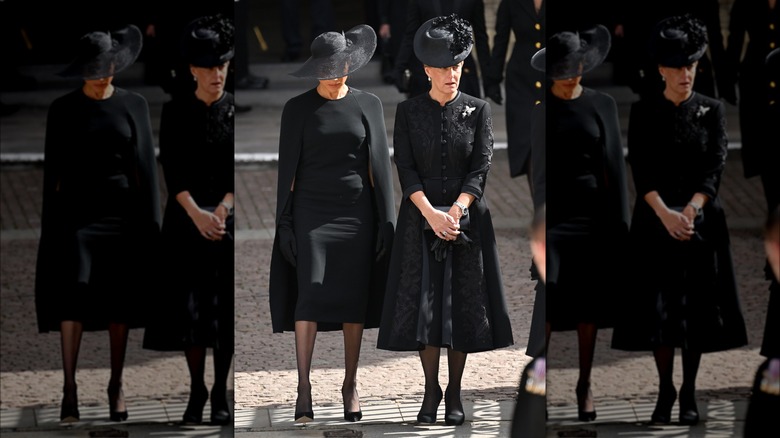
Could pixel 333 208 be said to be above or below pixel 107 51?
below

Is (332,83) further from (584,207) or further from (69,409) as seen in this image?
(69,409)

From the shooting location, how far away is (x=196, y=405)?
706 centimetres

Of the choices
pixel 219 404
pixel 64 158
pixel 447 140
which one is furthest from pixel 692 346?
pixel 64 158

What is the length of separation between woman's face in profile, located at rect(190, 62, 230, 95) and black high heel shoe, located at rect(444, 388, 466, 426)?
4.75ft

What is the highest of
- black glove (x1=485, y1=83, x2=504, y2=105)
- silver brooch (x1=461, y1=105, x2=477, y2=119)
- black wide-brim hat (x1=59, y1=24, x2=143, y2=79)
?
black wide-brim hat (x1=59, y1=24, x2=143, y2=79)

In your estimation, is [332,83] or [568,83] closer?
[568,83]

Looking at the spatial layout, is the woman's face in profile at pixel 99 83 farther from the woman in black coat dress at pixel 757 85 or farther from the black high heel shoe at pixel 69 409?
the woman in black coat dress at pixel 757 85

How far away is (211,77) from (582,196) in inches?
54.2

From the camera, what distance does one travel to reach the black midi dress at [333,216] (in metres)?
7.26

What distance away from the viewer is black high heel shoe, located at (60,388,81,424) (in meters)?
7.16

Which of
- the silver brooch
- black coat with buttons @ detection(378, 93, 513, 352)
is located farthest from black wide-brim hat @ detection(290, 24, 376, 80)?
the silver brooch

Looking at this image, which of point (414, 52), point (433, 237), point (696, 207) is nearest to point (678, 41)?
point (696, 207)

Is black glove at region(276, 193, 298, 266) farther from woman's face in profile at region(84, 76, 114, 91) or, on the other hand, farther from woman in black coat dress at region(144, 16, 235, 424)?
woman's face in profile at region(84, 76, 114, 91)

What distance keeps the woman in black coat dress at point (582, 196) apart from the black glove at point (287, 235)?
918mm
